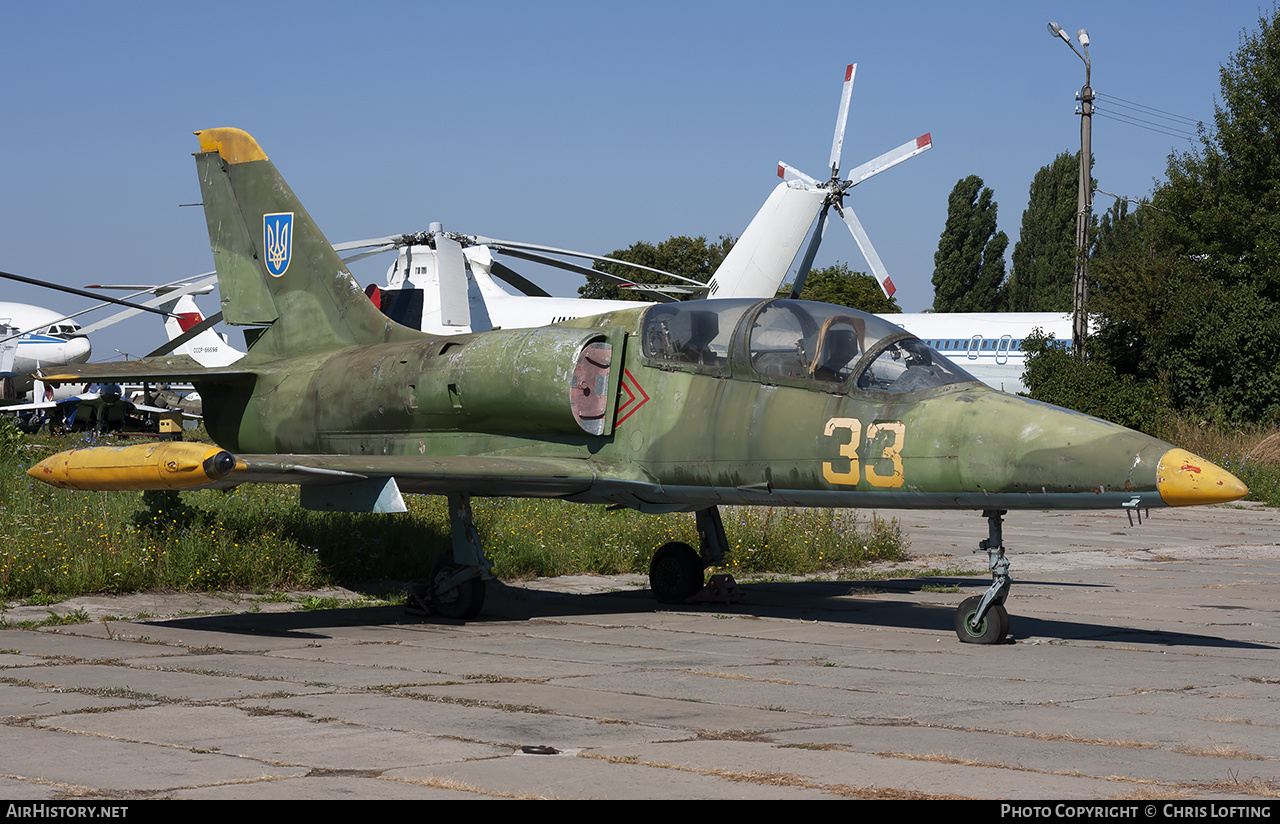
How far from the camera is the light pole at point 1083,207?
112 feet

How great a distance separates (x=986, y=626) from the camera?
10227 millimetres

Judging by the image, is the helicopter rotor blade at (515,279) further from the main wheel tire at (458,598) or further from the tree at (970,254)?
the tree at (970,254)

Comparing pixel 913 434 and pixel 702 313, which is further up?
pixel 702 313

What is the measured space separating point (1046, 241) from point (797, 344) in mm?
73997

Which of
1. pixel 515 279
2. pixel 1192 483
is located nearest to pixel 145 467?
pixel 1192 483

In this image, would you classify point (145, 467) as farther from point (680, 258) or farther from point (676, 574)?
point (680, 258)

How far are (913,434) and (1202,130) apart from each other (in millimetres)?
33730

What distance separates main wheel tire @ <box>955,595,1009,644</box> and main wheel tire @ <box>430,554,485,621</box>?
4.46 metres

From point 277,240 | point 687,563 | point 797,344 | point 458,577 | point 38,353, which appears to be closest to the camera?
point 797,344

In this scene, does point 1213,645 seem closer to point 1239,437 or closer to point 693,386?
point 693,386

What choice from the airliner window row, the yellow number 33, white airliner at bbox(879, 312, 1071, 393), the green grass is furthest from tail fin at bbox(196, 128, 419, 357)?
the airliner window row

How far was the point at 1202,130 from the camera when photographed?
127 feet
